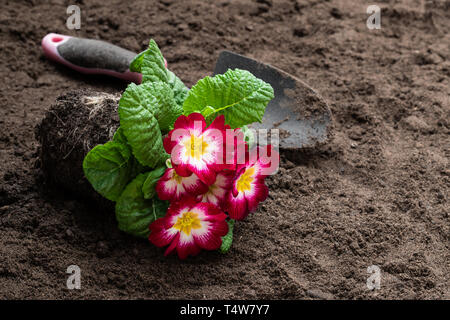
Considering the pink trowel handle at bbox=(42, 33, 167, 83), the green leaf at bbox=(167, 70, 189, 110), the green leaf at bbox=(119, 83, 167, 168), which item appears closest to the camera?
the green leaf at bbox=(119, 83, 167, 168)

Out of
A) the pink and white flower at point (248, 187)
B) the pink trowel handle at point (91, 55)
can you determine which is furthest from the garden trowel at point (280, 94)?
the pink and white flower at point (248, 187)

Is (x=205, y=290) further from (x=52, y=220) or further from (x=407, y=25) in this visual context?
(x=407, y=25)

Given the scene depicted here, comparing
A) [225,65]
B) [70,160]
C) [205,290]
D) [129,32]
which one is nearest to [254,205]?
[205,290]

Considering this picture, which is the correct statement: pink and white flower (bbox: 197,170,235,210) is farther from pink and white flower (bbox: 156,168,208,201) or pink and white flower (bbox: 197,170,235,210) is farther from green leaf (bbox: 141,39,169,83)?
green leaf (bbox: 141,39,169,83)

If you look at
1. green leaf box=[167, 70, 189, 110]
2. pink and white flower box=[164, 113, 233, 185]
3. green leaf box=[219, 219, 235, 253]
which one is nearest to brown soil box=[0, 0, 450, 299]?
green leaf box=[219, 219, 235, 253]

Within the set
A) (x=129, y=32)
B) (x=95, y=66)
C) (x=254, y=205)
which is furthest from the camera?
(x=129, y=32)

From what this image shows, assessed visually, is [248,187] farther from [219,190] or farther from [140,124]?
[140,124]
